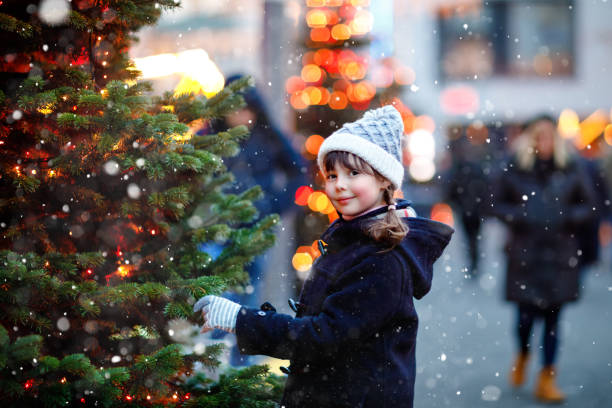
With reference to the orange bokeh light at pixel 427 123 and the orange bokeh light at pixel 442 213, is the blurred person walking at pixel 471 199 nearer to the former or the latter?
the orange bokeh light at pixel 442 213

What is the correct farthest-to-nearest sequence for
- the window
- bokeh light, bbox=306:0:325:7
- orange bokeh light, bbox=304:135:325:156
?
1. the window
2. bokeh light, bbox=306:0:325:7
3. orange bokeh light, bbox=304:135:325:156

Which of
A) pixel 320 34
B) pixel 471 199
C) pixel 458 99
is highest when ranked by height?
pixel 458 99

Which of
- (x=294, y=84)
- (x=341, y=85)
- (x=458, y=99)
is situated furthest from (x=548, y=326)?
(x=458, y=99)

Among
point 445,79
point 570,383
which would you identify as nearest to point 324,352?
point 570,383

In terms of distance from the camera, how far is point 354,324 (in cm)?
203

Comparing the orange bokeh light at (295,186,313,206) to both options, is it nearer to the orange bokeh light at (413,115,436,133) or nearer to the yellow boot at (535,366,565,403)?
the yellow boot at (535,366,565,403)

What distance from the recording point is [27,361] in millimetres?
2053

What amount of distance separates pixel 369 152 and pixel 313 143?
212 inches

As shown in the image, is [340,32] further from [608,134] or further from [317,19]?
[608,134]

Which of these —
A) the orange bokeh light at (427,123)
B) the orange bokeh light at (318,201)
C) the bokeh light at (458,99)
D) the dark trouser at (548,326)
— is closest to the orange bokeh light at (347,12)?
the orange bokeh light at (318,201)

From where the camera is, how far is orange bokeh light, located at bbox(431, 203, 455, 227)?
51.2 ft

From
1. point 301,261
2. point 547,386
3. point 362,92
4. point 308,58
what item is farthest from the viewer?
point 308,58

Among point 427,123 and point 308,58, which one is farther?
point 427,123

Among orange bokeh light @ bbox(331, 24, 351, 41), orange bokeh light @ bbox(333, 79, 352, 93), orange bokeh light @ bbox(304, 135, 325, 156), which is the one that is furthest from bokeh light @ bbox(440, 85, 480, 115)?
orange bokeh light @ bbox(304, 135, 325, 156)
